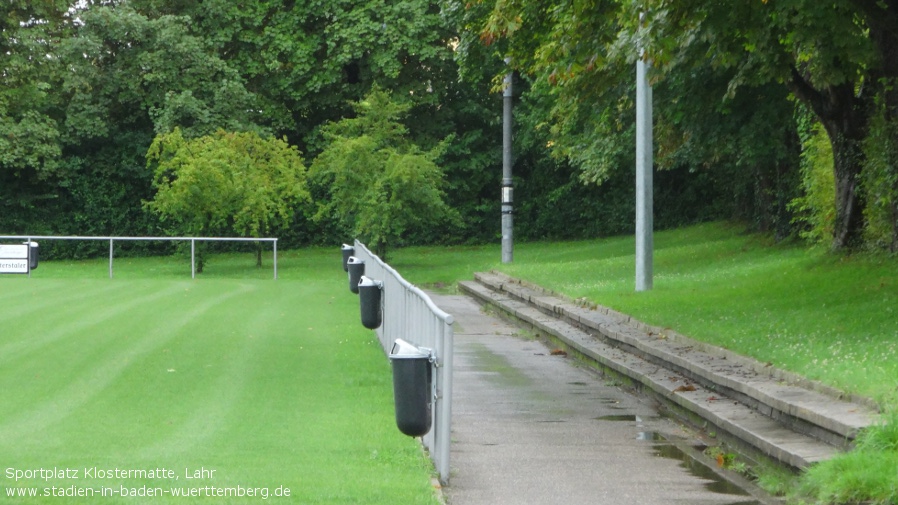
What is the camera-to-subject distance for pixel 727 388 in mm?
10617

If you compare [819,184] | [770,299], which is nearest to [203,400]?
[770,299]

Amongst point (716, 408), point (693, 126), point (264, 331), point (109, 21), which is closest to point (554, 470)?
point (716, 408)

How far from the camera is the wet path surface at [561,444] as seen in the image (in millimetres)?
7789

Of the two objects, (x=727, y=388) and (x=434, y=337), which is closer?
(x=434, y=337)

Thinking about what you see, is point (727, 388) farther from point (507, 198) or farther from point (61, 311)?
point (507, 198)

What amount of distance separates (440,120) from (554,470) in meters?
33.9

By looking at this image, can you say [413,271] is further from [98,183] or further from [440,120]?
[98,183]

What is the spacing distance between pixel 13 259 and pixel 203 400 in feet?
56.2

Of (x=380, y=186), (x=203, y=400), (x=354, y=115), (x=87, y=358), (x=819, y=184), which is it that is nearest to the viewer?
(x=203, y=400)

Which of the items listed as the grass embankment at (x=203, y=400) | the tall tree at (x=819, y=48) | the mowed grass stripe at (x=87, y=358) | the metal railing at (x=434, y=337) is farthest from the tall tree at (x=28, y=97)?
the metal railing at (x=434, y=337)

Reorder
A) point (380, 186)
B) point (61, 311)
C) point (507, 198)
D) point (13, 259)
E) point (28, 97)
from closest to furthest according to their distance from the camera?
point (61, 311) → point (13, 259) → point (507, 198) → point (380, 186) → point (28, 97)

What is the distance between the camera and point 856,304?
13.2 metres

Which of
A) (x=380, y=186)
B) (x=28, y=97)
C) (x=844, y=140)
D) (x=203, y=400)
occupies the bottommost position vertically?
(x=203, y=400)

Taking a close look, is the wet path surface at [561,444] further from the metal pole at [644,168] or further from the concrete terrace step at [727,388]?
the metal pole at [644,168]
